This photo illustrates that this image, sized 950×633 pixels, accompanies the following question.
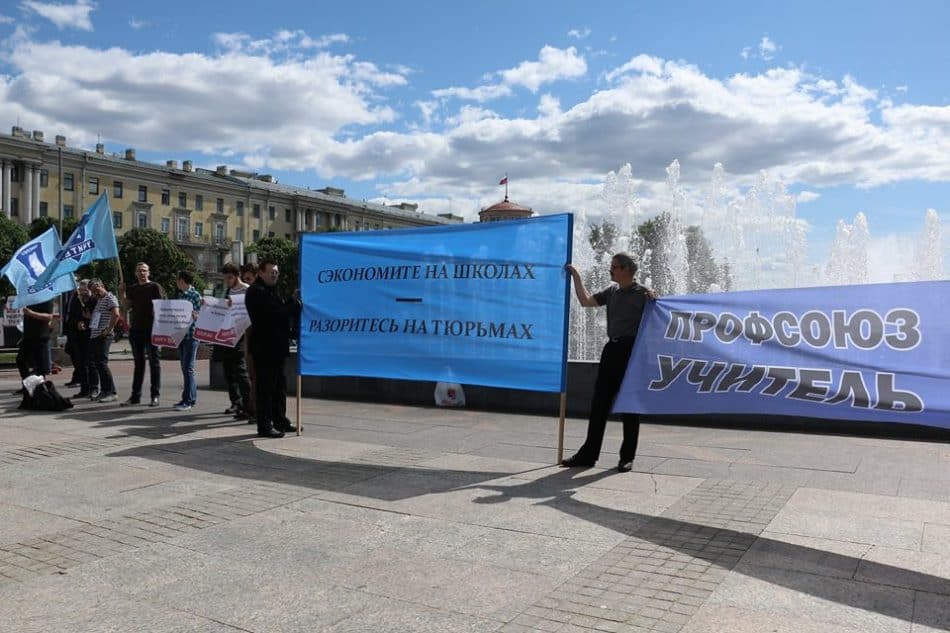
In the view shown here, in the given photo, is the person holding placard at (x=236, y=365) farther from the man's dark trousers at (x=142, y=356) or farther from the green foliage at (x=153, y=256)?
the green foliage at (x=153, y=256)

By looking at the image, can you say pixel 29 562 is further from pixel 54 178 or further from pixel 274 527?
pixel 54 178

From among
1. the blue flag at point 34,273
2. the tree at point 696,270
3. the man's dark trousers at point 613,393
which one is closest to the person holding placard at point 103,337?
the blue flag at point 34,273

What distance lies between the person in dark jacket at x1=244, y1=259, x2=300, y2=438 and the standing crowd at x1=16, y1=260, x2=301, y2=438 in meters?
0.01

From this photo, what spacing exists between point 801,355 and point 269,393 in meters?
5.46

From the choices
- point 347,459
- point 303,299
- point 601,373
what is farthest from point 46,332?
point 601,373

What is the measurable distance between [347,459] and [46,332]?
634 cm

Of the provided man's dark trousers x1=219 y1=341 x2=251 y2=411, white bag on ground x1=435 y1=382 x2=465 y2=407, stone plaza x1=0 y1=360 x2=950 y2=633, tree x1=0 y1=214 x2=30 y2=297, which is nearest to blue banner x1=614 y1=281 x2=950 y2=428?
stone plaza x1=0 y1=360 x2=950 y2=633

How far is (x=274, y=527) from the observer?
5.07 metres

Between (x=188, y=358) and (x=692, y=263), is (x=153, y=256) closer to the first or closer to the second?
(x=692, y=263)

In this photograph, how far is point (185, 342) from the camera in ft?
36.0

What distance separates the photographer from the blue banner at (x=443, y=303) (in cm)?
711

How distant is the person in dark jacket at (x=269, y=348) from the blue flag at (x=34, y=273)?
4.65m

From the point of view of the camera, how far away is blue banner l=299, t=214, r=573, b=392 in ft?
23.3

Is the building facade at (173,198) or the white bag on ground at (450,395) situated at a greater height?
the building facade at (173,198)
